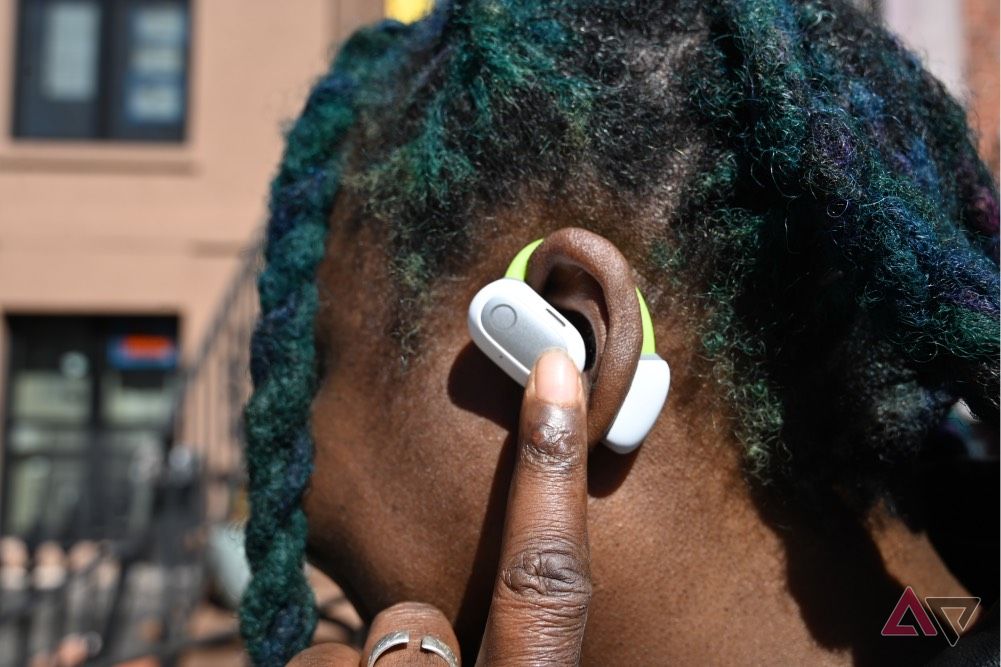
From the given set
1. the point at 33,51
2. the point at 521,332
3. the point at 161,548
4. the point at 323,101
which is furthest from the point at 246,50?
the point at 521,332

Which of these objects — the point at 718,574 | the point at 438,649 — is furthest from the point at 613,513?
the point at 438,649

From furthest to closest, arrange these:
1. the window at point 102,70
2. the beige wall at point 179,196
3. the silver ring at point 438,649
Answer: the window at point 102,70
the beige wall at point 179,196
the silver ring at point 438,649

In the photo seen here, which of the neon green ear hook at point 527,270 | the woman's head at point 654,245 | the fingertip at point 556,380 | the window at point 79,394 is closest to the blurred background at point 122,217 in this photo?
the window at point 79,394

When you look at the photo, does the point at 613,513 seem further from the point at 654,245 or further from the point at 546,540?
the point at 654,245

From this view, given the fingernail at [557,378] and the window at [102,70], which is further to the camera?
the window at [102,70]

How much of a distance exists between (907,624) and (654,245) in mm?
599

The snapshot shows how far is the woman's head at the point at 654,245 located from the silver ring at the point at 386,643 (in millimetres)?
110

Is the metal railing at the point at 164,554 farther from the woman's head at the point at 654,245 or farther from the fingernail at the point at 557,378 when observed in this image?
the fingernail at the point at 557,378

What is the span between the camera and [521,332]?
45.5 inches

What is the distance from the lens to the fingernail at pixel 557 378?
3.55 ft

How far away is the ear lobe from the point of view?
3.73 ft

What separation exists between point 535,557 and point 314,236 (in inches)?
24.2

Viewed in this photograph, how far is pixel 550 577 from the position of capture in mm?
1026

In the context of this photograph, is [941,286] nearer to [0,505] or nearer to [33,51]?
[0,505]
